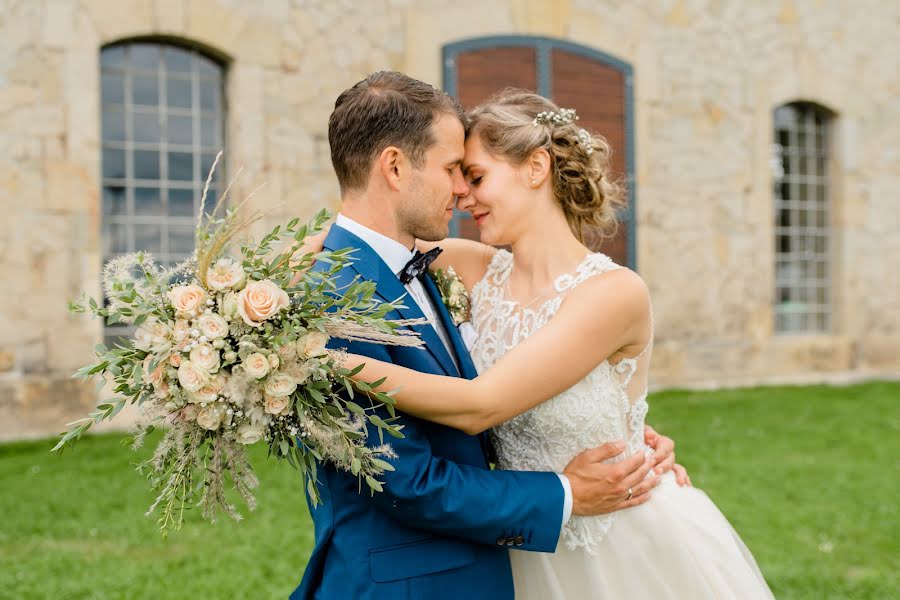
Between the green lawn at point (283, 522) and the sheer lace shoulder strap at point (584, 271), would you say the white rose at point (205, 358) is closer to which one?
the sheer lace shoulder strap at point (584, 271)

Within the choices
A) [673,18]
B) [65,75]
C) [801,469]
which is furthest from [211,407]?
[673,18]

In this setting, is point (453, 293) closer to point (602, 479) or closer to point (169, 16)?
point (602, 479)

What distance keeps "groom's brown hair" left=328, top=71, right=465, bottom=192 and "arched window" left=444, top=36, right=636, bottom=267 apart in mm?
6839

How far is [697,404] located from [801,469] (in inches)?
102

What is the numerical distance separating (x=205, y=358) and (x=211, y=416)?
0.41 ft

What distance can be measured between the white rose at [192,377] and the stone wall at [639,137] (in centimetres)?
598

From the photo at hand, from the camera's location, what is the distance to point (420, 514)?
2.11 m

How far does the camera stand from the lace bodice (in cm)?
257

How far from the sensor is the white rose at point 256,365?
1.84 metres

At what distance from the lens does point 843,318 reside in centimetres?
1202

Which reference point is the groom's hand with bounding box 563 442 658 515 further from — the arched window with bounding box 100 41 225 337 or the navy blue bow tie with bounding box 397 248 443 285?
the arched window with bounding box 100 41 225 337

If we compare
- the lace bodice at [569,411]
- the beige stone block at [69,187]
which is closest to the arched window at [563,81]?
the beige stone block at [69,187]

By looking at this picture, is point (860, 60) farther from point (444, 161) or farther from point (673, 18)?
point (444, 161)

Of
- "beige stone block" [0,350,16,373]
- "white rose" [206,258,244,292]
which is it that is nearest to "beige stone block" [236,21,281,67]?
"beige stone block" [0,350,16,373]
